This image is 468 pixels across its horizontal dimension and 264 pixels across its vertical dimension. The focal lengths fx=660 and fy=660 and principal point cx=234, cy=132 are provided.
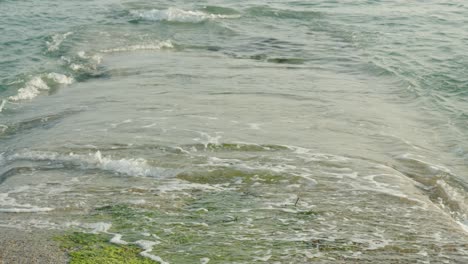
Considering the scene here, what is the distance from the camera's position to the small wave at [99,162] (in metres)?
10.7

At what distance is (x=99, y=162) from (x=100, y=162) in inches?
0.8

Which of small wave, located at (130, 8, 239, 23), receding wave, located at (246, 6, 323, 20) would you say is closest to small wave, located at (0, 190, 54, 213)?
small wave, located at (130, 8, 239, 23)

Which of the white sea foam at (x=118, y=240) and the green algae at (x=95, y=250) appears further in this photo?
the white sea foam at (x=118, y=240)

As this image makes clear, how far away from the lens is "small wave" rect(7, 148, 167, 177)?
10.7 m

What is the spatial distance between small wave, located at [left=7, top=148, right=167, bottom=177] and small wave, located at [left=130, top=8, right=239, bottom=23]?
15.2 m

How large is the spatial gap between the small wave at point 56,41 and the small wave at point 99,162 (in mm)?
10276

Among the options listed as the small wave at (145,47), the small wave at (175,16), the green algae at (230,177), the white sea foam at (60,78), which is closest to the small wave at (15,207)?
the green algae at (230,177)

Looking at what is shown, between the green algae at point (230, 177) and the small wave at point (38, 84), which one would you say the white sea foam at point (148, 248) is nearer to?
the green algae at point (230, 177)

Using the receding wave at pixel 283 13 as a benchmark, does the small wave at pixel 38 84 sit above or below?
below

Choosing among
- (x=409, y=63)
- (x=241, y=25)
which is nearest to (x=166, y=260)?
(x=409, y=63)

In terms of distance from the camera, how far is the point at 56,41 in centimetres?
2238

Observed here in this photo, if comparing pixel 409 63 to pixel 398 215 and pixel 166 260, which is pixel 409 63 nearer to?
pixel 398 215

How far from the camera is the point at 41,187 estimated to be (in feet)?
32.9

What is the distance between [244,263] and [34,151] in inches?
237
